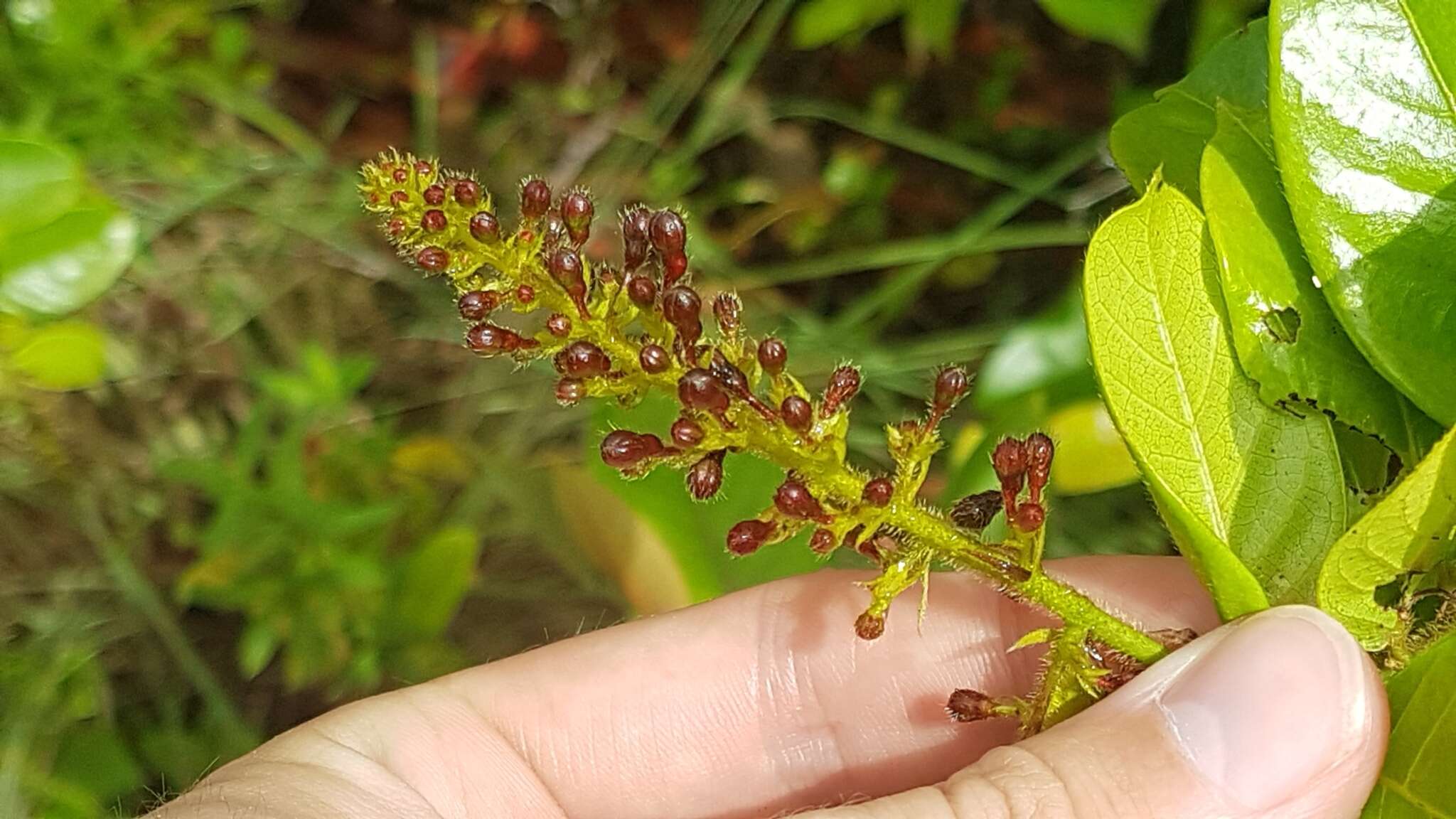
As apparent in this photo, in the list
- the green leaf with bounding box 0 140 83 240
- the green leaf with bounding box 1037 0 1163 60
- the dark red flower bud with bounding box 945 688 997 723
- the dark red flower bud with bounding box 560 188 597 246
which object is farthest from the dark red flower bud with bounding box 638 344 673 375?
the green leaf with bounding box 1037 0 1163 60

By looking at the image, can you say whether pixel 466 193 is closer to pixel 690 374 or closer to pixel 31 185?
pixel 690 374

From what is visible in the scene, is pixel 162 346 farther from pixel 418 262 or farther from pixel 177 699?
pixel 418 262

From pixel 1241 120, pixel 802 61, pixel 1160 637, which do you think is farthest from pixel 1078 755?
pixel 802 61

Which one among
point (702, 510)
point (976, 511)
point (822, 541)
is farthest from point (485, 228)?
point (702, 510)

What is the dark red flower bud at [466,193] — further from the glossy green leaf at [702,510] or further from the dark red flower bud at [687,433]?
the glossy green leaf at [702,510]

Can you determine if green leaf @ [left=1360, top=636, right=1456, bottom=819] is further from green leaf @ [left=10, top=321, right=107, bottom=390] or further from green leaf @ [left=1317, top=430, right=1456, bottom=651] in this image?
green leaf @ [left=10, top=321, right=107, bottom=390]

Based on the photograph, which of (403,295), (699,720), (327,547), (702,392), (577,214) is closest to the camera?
(702,392)
